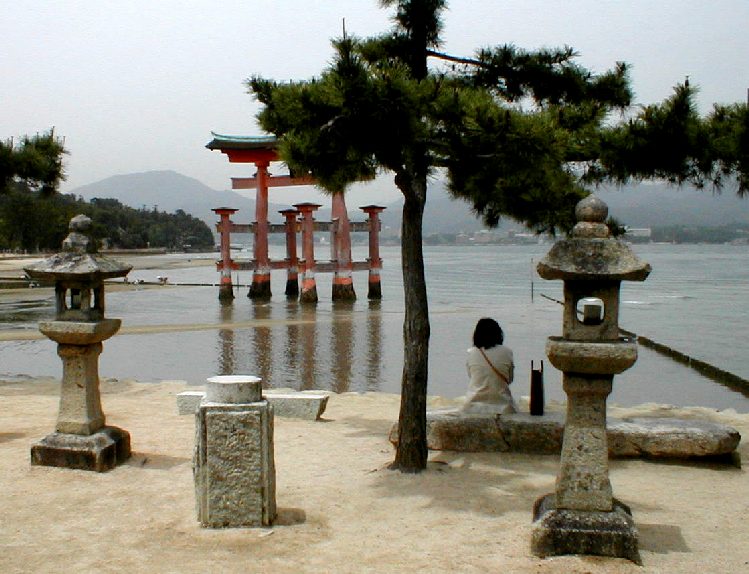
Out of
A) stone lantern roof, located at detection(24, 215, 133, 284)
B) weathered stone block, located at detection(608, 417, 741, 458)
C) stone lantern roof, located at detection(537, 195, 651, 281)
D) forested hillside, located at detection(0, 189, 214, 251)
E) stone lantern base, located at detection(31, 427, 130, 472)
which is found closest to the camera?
stone lantern roof, located at detection(537, 195, 651, 281)

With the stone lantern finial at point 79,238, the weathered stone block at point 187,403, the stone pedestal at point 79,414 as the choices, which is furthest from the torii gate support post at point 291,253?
the stone pedestal at point 79,414

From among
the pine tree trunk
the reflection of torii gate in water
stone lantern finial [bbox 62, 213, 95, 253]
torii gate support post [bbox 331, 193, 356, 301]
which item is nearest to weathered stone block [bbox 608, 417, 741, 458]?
the pine tree trunk

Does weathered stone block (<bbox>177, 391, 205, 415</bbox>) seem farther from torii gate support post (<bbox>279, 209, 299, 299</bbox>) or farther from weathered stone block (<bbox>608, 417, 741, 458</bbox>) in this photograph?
torii gate support post (<bbox>279, 209, 299, 299</bbox>)

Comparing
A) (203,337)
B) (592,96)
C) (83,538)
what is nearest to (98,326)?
(83,538)

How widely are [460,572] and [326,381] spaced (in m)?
9.44

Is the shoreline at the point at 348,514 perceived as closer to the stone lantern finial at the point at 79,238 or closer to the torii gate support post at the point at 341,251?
the stone lantern finial at the point at 79,238

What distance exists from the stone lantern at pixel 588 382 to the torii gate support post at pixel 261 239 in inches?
1070

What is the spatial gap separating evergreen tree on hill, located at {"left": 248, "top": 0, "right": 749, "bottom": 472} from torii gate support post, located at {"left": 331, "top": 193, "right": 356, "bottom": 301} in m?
22.5

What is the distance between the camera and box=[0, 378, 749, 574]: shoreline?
443 centimetres

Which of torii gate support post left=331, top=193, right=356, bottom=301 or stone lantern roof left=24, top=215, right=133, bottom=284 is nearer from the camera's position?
stone lantern roof left=24, top=215, right=133, bottom=284

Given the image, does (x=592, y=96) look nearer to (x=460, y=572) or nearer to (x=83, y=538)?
(x=460, y=572)

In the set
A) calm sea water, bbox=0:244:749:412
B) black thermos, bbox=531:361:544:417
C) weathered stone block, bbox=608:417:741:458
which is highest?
black thermos, bbox=531:361:544:417

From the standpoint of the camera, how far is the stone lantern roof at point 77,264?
6.50 m

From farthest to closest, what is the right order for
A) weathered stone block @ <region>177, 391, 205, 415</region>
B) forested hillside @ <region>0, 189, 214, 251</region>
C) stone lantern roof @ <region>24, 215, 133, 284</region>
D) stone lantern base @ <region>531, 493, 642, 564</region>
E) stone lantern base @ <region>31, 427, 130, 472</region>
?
forested hillside @ <region>0, 189, 214, 251</region> → weathered stone block @ <region>177, 391, 205, 415</region> → stone lantern roof @ <region>24, 215, 133, 284</region> → stone lantern base @ <region>31, 427, 130, 472</region> → stone lantern base @ <region>531, 493, 642, 564</region>
